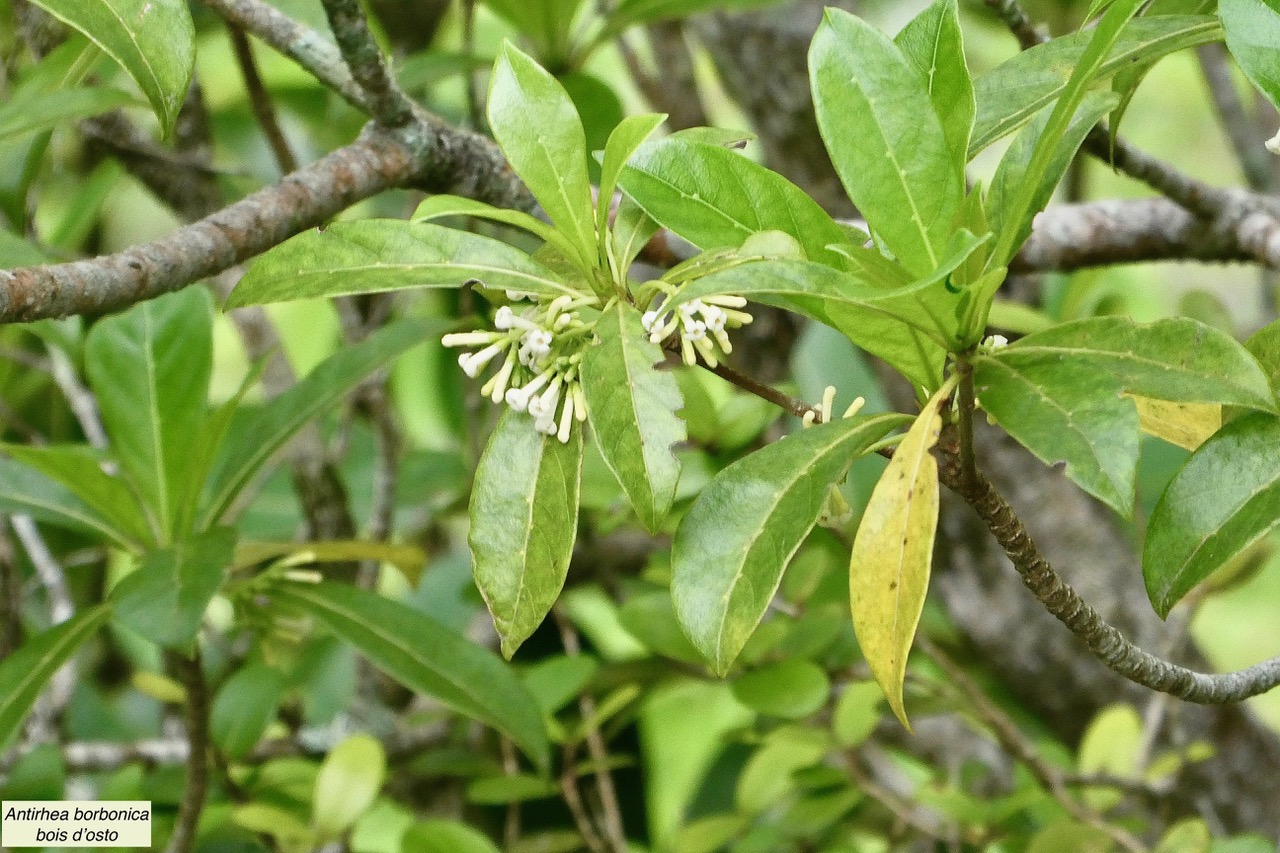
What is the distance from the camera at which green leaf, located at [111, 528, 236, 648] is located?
0.74m

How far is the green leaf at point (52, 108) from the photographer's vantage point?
0.82m

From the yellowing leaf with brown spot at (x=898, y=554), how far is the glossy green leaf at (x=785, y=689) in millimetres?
432

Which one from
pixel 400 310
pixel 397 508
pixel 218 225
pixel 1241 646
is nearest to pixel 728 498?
pixel 218 225

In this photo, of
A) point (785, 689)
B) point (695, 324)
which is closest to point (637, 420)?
point (695, 324)

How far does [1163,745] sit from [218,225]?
1381 mm

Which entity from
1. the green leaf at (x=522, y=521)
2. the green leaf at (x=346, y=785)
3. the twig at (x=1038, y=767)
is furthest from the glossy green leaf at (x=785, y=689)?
the green leaf at (x=522, y=521)

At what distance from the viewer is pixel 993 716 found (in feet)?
3.59

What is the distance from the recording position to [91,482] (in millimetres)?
935

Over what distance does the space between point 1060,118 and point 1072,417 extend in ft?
0.44

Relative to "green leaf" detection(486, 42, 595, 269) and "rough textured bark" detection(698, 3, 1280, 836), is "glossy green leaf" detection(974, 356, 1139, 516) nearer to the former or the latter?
"green leaf" detection(486, 42, 595, 269)

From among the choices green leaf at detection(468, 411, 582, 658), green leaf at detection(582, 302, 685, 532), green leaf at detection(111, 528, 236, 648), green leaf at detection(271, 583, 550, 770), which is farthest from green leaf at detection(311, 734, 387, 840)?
green leaf at detection(582, 302, 685, 532)

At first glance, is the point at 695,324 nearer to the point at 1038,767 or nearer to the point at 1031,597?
the point at 1038,767

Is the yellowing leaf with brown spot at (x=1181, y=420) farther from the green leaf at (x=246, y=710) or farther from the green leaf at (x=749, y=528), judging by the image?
the green leaf at (x=246, y=710)

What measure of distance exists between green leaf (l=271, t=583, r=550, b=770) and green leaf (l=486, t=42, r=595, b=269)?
401mm
